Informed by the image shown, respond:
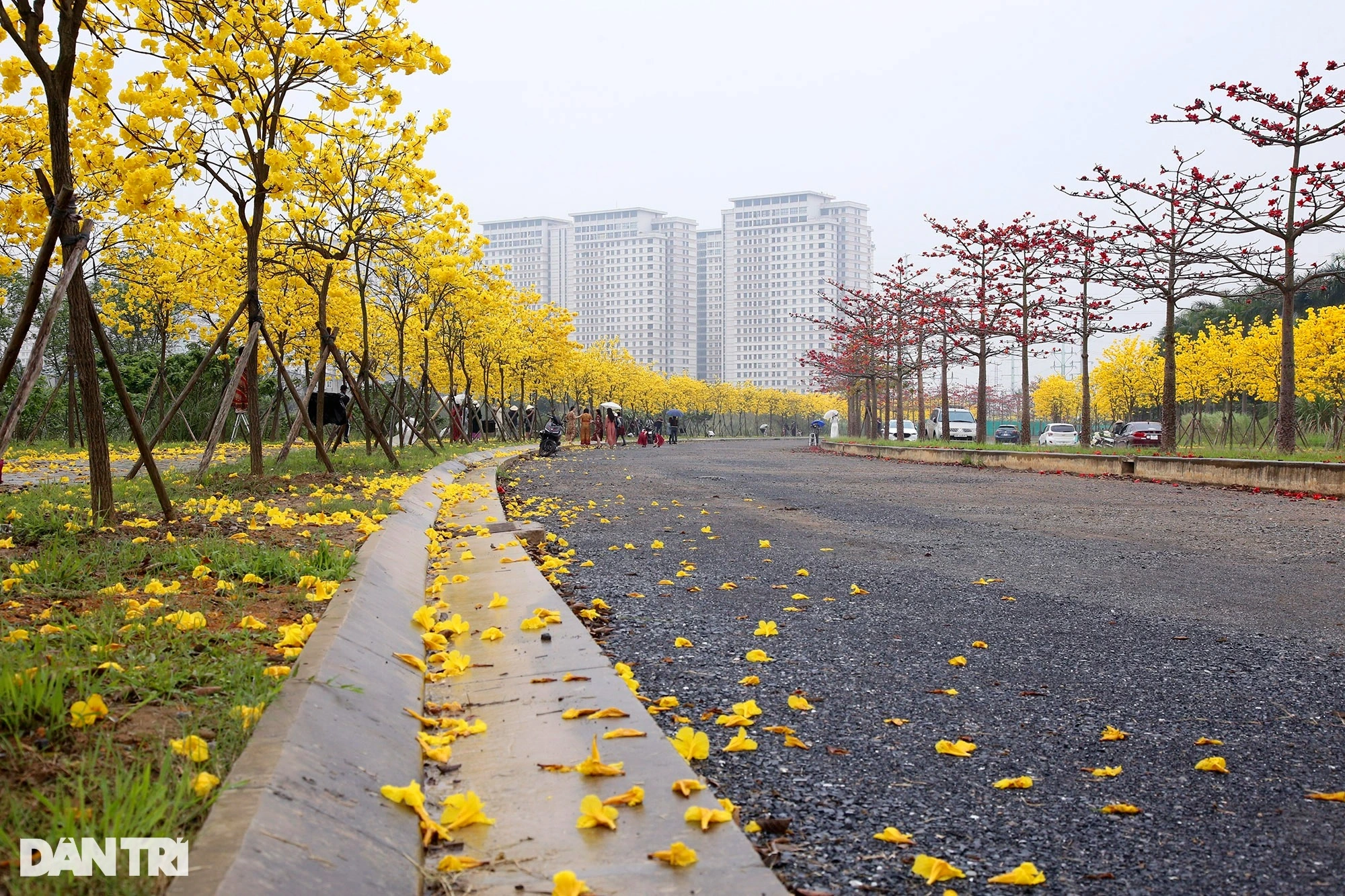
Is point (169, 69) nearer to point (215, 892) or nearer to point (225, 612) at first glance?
point (225, 612)

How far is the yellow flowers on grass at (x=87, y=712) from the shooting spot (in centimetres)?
235

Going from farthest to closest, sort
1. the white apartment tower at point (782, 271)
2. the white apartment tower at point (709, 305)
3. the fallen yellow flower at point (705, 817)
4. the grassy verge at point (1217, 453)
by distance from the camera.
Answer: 1. the white apartment tower at point (709, 305)
2. the white apartment tower at point (782, 271)
3. the grassy verge at point (1217, 453)
4. the fallen yellow flower at point (705, 817)

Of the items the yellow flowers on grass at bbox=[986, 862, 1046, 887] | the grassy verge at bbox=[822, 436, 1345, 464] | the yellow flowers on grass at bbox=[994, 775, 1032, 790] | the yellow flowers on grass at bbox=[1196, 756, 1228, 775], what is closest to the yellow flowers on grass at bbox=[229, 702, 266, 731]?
the yellow flowers on grass at bbox=[986, 862, 1046, 887]

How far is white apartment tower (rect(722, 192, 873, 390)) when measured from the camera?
148000 mm

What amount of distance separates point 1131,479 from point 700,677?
13682 millimetres

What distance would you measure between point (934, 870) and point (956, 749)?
83 cm

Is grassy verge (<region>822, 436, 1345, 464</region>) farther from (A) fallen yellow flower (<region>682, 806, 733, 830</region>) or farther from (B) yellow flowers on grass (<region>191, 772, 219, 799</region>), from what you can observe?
(B) yellow flowers on grass (<region>191, 772, 219, 799</region>)

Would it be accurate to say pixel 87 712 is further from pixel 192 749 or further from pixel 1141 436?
A: pixel 1141 436

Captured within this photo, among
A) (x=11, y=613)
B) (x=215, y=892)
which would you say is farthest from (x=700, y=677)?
(x=11, y=613)

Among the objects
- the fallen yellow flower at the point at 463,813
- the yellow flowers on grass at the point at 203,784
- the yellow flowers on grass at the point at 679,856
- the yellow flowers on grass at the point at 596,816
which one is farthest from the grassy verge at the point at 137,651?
the yellow flowers on grass at the point at 679,856

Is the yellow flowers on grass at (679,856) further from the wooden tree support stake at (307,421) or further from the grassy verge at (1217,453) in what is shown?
the grassy verge at (1217,453)

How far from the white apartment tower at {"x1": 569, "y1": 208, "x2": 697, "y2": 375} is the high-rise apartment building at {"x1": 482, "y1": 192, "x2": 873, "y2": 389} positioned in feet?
0.54

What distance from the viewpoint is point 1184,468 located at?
14.6 m

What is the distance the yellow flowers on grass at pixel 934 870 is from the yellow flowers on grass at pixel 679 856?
491 millimetres
